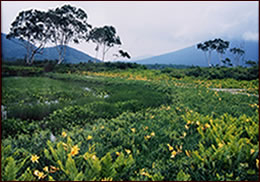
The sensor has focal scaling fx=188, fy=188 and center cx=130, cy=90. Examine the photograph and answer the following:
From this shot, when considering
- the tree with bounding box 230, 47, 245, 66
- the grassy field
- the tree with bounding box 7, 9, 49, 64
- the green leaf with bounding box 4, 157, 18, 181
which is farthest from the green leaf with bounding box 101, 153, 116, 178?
the tree with bounding box 230, 47, 245, 66

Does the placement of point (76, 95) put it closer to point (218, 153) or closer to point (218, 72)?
point (218, 153)

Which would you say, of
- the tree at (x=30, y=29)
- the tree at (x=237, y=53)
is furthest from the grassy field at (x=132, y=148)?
the tree at (x=237, y=53)

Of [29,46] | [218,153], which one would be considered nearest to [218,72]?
[218,153]

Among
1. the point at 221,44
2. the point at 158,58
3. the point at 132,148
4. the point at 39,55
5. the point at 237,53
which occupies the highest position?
the point at 158,58

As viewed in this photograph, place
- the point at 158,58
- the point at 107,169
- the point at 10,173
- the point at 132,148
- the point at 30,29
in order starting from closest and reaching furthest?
the point at 10,173 → the point at 107,169 → the point at 132,148 → the point at 30,29 → the point at 158,58

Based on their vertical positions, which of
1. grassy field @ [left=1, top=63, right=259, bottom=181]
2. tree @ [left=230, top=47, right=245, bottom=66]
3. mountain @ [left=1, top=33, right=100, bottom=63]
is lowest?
grassy field @ [left=1, top=63, right=259, bottom=181]

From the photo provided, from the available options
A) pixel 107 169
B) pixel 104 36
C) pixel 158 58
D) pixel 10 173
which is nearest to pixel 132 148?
pixel 107 169

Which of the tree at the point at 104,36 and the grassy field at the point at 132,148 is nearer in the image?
the grassy field at the point at 132,148

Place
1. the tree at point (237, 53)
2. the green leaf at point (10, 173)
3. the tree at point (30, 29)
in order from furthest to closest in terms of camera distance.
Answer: the tree at point (237, 53) → the tree at point (30, 29) → the green leaf at point (10, 173)

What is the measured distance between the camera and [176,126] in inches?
117

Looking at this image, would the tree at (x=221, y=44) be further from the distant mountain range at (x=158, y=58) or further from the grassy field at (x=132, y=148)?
the grassy field at (x=132, y=148)

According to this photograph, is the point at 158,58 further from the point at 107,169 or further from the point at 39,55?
the point at 107,169

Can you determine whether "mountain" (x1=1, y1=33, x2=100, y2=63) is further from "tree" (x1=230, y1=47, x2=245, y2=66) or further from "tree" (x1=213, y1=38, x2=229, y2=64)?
"tree" (x1=230, y1=47, x2=245, y2=66)

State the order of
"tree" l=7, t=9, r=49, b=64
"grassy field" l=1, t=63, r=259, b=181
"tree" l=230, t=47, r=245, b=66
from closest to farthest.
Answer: "grassy field" l=1, t=63, r=259, b=181
"tree" l=7, t=9, r=49, b=64
"tree" l=230, t=47, r=245, b=66
